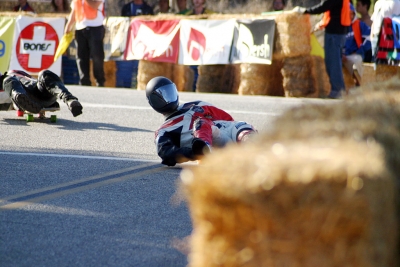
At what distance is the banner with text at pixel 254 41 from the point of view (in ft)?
45.0

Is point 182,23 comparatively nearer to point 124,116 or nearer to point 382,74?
point 382,74

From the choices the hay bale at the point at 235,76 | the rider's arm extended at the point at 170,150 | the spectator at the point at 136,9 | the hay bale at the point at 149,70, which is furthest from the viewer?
the spectator at the point at 136,9

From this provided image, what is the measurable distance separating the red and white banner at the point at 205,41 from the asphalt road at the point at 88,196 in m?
5.07

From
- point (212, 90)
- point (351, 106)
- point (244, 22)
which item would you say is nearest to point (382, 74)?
point (244, 22)

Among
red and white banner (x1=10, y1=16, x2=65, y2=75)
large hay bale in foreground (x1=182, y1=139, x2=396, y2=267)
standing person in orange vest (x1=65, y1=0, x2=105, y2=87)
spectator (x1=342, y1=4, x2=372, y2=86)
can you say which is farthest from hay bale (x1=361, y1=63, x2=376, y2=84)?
large hay bale in foreground (x1=182, y1=139, x2=396, y2=267)

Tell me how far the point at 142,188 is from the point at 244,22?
9.05 metres

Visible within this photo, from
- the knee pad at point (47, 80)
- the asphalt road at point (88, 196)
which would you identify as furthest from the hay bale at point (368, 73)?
the knee pad at point (47, 80)

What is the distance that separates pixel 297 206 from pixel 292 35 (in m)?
11.7

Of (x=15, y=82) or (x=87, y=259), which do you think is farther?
(x=15, y=82)

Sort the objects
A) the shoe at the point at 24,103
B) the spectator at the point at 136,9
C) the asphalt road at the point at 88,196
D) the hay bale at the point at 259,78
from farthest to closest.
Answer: the spectator at the point at 136,9
the hay bale at the point at 259,78
the shoe at the point at 24,103
the asphalt road at the point at 88,196

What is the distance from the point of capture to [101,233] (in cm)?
404

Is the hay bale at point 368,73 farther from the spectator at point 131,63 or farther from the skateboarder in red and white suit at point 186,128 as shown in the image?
the skateboarder in red and white suit at point 186,128

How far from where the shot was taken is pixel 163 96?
20.9ft

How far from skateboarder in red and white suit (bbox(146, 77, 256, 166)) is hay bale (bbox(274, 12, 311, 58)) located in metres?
7.11
